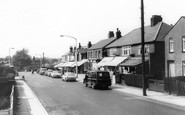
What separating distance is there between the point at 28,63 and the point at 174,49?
119 m

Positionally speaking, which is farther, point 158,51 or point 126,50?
point 126,50

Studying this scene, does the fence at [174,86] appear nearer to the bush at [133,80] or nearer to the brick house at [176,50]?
the bush at [133,80]

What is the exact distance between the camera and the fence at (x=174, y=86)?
60.0 ft

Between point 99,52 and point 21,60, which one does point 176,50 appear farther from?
point 21,60

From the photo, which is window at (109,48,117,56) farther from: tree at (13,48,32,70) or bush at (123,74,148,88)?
tree at (13,48,32,70)

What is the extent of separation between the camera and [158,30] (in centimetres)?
3372

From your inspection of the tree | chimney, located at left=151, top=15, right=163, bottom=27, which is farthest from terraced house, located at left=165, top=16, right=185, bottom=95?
the tree

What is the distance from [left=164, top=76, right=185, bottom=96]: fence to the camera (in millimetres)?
18297

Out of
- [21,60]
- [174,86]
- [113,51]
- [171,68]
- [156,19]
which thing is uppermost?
[156,19]

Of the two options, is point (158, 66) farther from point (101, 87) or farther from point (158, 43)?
point (101, 87)

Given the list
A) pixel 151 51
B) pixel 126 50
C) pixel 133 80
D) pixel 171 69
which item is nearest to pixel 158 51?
pixel 151 51

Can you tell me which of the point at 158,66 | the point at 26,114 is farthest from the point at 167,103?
the point at 158,66

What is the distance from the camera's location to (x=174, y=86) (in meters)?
19.0

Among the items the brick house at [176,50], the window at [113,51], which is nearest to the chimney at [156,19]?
the brick house at [176,50]
